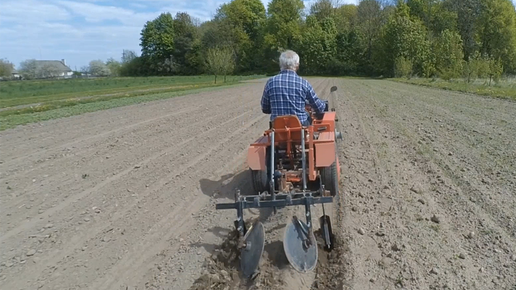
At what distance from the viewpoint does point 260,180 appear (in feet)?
16.5

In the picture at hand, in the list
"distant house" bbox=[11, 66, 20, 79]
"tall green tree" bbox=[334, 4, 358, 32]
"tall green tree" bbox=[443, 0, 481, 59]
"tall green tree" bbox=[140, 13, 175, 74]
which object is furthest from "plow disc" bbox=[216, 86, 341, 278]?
"distant house" bbox=[11, 66, 20, 79]

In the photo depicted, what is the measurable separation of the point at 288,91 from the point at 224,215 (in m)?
1.67

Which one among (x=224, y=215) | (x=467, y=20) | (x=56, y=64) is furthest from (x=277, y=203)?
(x=56, y=64)

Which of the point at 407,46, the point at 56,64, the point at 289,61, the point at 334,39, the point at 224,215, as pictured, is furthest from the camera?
the point at 56,64

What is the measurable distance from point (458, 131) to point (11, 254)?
29.1 feet

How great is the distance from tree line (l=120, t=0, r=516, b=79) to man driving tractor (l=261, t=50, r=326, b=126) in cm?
2582

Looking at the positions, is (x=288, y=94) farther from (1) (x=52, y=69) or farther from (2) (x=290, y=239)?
(1) (x=52, y=69)

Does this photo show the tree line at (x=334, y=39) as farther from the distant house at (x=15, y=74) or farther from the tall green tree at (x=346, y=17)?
the distant house at (x=15, y=74)

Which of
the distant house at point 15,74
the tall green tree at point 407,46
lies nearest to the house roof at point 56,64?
the distant house at point 15,74

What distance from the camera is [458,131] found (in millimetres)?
9562

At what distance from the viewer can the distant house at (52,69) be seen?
81.8 meters

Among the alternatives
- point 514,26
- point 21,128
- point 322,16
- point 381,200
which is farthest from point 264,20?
point 381,200

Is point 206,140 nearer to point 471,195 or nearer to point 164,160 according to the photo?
point 164,160

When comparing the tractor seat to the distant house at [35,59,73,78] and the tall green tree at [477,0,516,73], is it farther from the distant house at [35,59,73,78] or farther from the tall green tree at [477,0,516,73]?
the distant house at [35,59,73,78]
